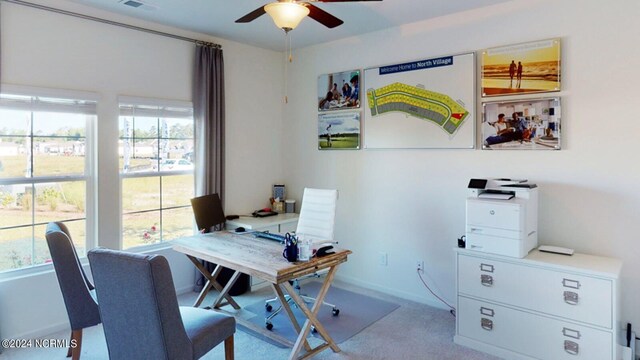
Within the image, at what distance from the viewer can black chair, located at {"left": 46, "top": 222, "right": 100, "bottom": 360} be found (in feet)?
7.98

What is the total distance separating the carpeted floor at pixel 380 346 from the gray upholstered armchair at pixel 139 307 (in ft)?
3.19

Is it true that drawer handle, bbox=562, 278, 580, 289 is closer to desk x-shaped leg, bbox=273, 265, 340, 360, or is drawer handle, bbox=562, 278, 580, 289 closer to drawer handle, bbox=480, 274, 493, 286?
drawer handle, bbox=480, 274, 493, 286

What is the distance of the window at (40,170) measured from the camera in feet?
10.1

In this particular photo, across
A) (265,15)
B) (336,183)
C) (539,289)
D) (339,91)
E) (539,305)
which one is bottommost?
(539,305)

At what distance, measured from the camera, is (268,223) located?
4285 mm

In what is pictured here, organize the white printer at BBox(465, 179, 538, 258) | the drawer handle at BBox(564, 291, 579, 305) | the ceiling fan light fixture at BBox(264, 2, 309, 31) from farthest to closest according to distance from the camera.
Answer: the white printer at BBox(465, 179, 538, 258), the drawer handle at BBox(564, 291, 579, 305), the ceiling fan light fixture at BBox(264, 2, 309, 31)

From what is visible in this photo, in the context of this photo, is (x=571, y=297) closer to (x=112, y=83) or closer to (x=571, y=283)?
(x=571, y=283)

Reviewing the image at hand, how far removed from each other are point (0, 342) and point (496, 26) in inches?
183

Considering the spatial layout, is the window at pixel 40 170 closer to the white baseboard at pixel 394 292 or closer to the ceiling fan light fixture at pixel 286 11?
the ceiling fan light fixture at pixel 286 11

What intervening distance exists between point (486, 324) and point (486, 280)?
33 cm

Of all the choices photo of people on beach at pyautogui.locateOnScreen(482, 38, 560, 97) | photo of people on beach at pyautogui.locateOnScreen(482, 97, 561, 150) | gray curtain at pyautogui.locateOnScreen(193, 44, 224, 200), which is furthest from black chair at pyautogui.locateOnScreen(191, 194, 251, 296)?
photo of people on beach at pyautogui.locateOnScreen(482, 38, 560, 97)

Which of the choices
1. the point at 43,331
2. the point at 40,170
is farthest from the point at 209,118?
the point at 43,331

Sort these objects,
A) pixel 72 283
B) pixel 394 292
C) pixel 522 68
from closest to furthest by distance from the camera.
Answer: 1. pixel 72 283
2. pixel 522 68
3. pixel 394 292

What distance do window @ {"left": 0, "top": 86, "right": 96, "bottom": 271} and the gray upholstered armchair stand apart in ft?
5.53
